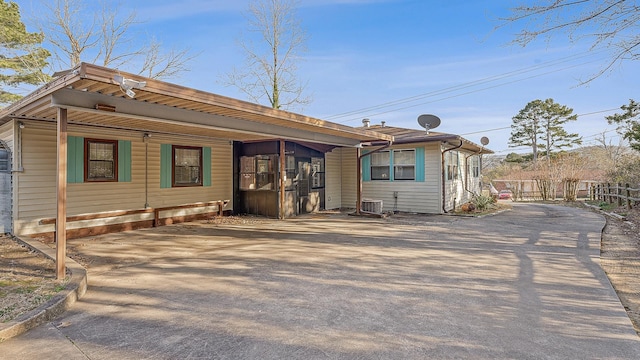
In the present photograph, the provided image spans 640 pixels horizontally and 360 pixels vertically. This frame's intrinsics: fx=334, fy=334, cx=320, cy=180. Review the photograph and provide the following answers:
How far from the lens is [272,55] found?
16.6 m

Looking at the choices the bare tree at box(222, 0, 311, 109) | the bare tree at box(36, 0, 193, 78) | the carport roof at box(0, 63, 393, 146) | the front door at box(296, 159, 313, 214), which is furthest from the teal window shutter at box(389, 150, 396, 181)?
the bare tree at box(36, 0, 193, 78)

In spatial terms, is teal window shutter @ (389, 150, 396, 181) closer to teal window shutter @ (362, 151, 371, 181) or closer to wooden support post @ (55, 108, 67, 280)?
teal window shutter @ (362, 151, 371, 181)

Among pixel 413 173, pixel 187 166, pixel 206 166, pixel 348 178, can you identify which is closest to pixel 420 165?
pixel 413 173

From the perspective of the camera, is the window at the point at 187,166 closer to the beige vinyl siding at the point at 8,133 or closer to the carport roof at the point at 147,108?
the carport roof at the point at 147,108

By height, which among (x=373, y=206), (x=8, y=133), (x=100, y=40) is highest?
(x=100, y=40)

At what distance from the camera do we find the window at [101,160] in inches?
275

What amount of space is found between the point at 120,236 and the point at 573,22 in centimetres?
862

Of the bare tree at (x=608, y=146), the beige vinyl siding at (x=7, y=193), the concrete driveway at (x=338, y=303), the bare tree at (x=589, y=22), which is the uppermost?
the bare tree at (x=608, y=146)

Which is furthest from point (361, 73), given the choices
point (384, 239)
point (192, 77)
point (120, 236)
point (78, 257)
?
point (78, 257)

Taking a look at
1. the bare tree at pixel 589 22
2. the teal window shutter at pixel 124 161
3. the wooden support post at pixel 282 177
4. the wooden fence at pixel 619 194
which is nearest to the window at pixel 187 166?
the teal window shutter at pixel 124 161

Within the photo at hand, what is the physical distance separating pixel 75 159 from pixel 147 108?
3056 millimetres

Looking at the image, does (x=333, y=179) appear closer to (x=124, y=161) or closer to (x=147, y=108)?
(x=124, y=161)

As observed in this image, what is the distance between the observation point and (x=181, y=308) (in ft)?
10.8

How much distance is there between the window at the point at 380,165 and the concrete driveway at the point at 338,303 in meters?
5.55
